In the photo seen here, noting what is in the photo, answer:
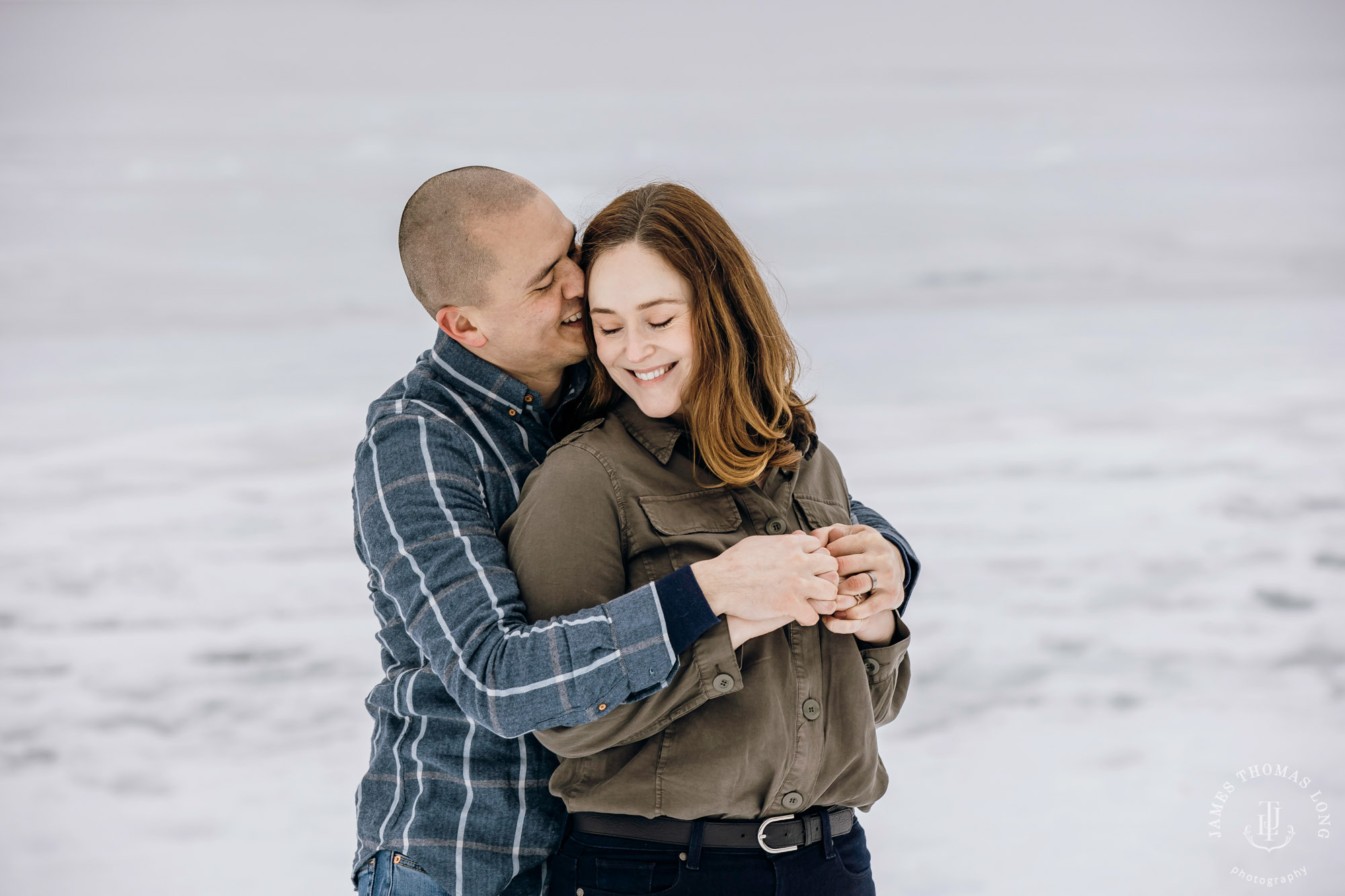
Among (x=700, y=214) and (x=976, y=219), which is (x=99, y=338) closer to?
(x=976, y=219)

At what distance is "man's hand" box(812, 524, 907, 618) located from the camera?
147cm

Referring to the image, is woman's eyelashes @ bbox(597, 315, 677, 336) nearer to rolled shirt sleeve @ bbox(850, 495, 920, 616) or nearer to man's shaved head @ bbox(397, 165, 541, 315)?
man's shaved head @ bbox(397, 165, 541, 315)

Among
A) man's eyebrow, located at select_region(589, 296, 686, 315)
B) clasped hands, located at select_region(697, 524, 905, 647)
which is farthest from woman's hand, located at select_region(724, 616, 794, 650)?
man's eyebrow, located at select_region(589, 296, 686, 315)

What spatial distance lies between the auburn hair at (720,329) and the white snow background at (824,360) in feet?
8.84

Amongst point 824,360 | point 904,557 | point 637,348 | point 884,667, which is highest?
point 637,348

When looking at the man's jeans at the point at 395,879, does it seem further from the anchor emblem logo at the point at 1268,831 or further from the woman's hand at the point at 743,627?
the anchor emblem logo at the point at 1268,831

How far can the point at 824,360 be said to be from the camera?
22.8 feet

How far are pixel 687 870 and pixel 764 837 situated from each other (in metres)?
0.11

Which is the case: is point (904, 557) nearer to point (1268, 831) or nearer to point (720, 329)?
point (720, 329)

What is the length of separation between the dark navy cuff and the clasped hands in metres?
0.02

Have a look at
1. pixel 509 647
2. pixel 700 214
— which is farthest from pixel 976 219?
pixel 509 647

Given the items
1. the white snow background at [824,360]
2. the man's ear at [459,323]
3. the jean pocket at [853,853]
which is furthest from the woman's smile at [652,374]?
the white snow background at [824,360]

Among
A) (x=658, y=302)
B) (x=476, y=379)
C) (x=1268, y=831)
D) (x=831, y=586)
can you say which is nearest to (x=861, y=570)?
(x=831, y=586)

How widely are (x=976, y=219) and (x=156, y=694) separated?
5.15 meters
